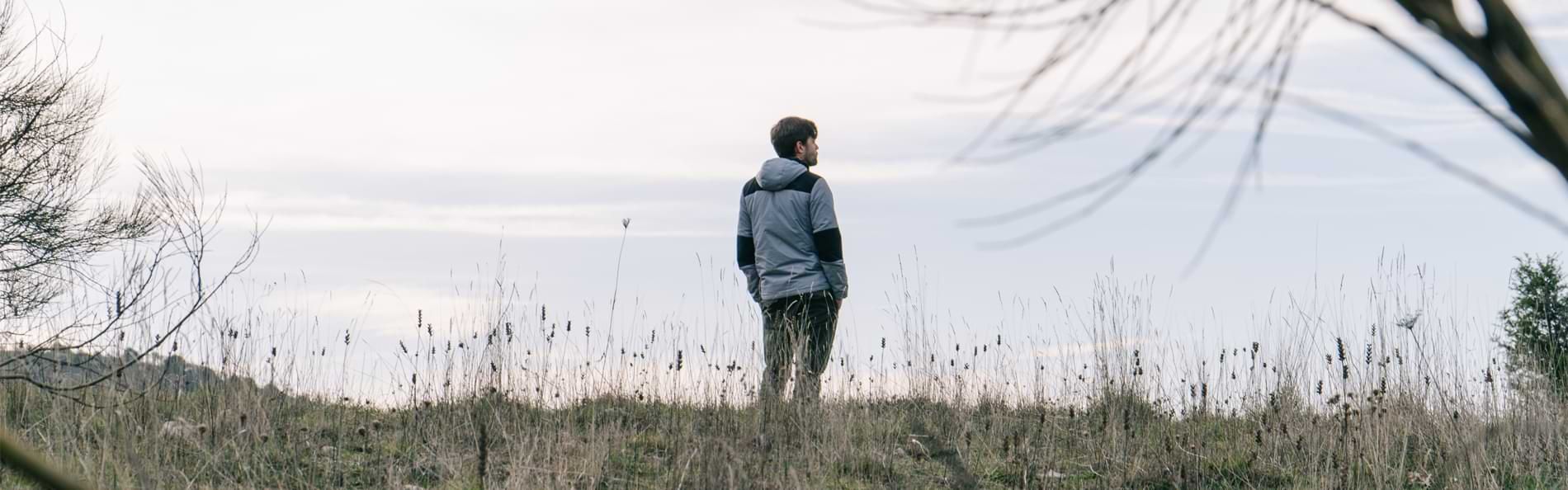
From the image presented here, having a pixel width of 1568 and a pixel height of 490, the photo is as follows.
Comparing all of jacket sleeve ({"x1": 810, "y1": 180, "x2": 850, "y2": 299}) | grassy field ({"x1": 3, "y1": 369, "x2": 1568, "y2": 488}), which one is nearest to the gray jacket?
jacket sleeve ({"x1": 810, "y1": 180, "x2": 850, "y2": 299})

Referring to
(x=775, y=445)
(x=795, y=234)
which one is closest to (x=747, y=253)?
(x=795, y=234)

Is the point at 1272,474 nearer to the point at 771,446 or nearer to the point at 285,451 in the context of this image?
the point at 771,446

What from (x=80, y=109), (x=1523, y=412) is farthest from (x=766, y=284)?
(x=80, y=109)

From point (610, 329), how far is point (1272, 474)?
366 cm

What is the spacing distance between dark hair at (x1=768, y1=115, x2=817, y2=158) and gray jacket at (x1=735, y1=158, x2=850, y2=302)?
0.12 meters

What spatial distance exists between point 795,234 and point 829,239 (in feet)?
0.72

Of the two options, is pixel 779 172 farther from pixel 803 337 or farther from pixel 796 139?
pixel 803 337

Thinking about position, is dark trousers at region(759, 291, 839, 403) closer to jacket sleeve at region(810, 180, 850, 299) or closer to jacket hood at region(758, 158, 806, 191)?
jacket sleeve at region(810, 180, 850, 299)

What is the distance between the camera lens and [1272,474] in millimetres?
5785

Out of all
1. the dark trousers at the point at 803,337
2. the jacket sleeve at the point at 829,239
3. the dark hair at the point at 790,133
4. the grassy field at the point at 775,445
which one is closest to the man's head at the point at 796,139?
the dark hair at the point at 790,133

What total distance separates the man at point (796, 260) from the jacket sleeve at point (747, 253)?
127 millimetres

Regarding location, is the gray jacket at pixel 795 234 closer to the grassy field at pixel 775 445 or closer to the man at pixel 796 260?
the man at pixel 796 260

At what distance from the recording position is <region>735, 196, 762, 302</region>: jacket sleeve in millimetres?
6816

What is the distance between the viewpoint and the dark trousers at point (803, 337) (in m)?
6.30
